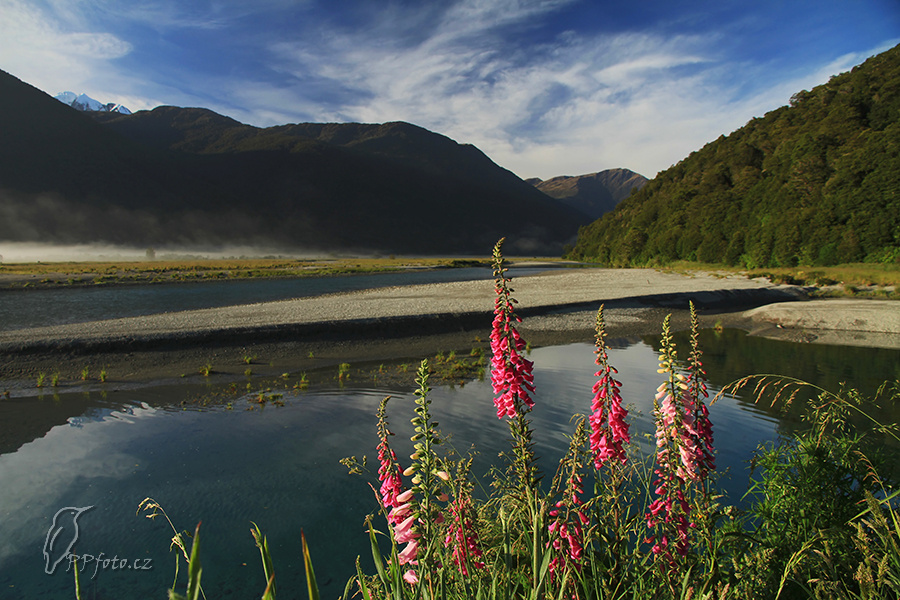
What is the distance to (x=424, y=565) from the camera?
6.27ft

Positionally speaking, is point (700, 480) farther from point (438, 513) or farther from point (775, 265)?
point (775, 265)

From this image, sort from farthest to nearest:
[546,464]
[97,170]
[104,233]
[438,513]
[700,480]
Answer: [97,170], [104,233], [546,464], [700,480], [438,513]

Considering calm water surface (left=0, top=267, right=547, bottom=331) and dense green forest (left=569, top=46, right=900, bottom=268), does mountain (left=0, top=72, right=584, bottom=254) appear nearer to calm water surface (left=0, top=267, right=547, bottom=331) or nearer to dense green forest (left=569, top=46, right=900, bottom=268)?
calm water surface (left=0, top=267, right=547, bottom=331)

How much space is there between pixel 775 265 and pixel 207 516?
4913cm

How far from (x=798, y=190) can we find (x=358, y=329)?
4537cm

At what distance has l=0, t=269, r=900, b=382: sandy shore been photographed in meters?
15.0

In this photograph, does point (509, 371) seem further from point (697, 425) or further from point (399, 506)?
point (697, 425)

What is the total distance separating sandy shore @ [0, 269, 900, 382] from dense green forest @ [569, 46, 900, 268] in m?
14.3

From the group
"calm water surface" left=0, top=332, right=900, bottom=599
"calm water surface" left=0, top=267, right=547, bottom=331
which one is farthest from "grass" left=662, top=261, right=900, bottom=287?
"calm water surface" left=0, top=267, right=547, bottom=331

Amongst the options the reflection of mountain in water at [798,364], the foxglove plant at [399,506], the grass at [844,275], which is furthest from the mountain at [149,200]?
the foxglove plant at [399,506]

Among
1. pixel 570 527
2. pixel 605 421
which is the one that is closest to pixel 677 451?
pixel 605 421

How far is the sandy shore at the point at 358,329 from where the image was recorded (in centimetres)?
1500

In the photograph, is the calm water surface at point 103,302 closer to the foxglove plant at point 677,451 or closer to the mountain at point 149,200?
the foxglove plant at point 677,451

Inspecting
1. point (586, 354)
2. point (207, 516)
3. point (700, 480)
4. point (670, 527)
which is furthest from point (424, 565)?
point (586, 354)
